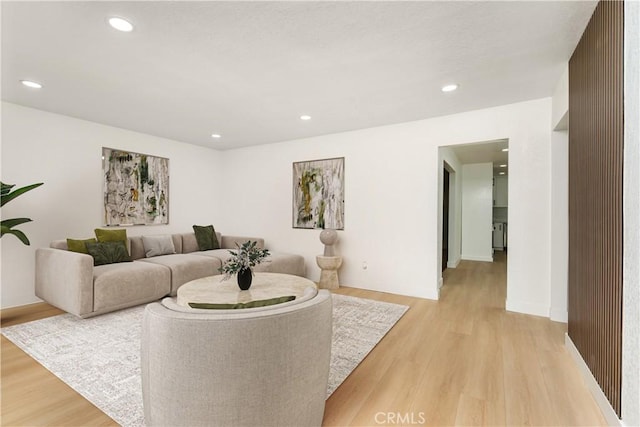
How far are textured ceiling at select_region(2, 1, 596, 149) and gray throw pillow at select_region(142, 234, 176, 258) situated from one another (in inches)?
72.0

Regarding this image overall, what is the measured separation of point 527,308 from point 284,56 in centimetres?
380

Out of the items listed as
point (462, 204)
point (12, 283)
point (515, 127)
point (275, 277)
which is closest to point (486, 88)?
point (515, 127)

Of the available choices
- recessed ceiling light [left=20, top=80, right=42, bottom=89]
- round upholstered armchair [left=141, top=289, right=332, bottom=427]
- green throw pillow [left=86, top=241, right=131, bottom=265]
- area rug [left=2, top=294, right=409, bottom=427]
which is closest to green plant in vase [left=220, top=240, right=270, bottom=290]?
area rug [left=2, top=294, right=409, bottom=427]

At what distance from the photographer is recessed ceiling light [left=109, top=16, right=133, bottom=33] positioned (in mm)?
2004

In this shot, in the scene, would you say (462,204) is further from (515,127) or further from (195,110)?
(195,110)

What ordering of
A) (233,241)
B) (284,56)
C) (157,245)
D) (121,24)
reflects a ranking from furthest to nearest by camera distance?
1. (233,241)
2. (157,245)
3. (284,56)
4. (121,24)

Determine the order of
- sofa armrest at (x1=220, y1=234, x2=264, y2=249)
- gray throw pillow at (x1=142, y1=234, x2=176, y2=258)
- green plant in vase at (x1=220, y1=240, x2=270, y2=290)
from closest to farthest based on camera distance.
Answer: green plant in vase at (x1=220, y1=240, x2=270, y2=290) → gray throw pillow at (x1=142, y1=234, x2=176, y2=258) → sofa armrest at (x1=220, y1=234, x2=264, y2=249)

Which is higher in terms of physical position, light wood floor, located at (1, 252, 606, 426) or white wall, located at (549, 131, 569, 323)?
white wall, located at (549, 131, 569, 323)

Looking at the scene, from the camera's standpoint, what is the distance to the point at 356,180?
4730 millimetres

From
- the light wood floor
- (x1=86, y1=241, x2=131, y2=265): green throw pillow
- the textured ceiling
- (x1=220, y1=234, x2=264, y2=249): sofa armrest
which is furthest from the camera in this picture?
(x1=220, y1=234, x2=264, y2=249): sofa armrest

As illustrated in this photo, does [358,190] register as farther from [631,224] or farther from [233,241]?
[631,224]

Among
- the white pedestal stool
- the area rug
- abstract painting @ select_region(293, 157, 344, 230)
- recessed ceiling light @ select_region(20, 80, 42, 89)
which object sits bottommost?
the area rug

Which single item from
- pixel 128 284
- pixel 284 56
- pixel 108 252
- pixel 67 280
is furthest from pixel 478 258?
pixel 67 280

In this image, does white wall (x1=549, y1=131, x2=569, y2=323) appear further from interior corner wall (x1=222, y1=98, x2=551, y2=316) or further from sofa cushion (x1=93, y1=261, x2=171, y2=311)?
sofa cushion (x1=93, y1=261, x2=171, y2=311)
